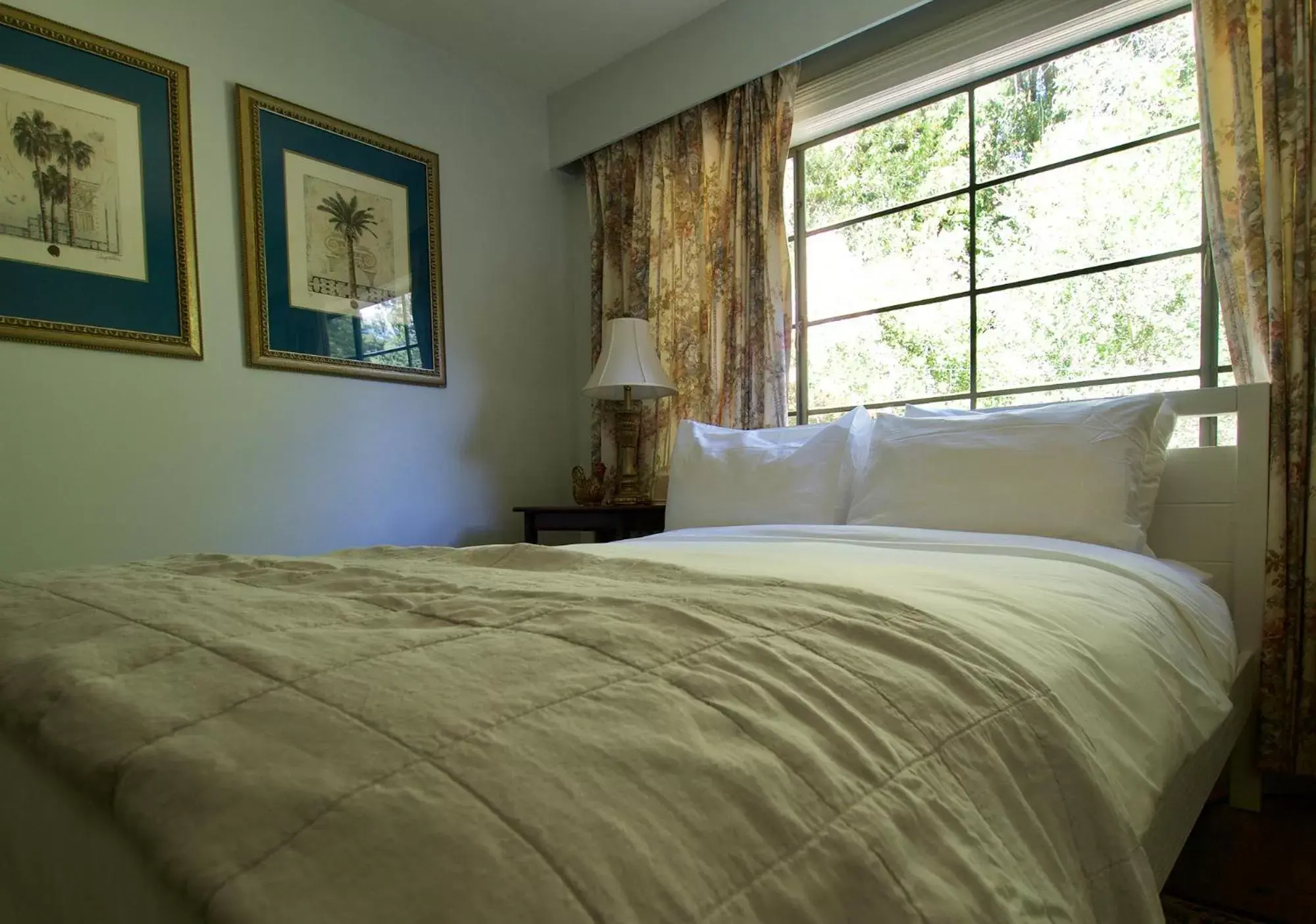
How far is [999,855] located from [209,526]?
8.25 feet

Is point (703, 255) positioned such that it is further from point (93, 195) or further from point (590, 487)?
point (93, 195)

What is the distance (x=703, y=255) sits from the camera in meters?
2.98

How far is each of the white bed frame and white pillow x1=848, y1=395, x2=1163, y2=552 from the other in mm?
208

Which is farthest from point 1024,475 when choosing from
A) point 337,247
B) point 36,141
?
point 36,141

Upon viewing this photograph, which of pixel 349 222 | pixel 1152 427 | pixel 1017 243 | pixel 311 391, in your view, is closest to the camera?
pixel 1152 427

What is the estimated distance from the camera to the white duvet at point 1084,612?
0.80m

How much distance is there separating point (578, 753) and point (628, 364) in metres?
2.47

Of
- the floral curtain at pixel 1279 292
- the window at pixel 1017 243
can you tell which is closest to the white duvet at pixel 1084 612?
the floral curtain at pixel 1279 292

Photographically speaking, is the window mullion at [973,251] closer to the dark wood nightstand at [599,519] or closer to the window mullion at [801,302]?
the window mullion at [801,302]

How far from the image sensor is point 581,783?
0.40m

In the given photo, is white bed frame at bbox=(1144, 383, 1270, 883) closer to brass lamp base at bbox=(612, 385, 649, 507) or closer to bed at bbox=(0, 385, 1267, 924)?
bed at bbox=(0, 385, 1267, 924)

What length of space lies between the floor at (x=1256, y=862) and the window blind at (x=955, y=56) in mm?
2186

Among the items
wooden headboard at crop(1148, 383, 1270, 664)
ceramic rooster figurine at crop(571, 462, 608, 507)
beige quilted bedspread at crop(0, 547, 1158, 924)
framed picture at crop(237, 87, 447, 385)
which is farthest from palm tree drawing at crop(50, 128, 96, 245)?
wooden headboard at crop(1148, 383, 1270, 664)

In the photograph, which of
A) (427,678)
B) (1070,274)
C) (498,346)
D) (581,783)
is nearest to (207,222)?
(498,346)
